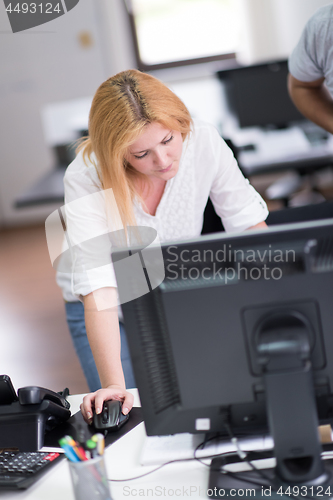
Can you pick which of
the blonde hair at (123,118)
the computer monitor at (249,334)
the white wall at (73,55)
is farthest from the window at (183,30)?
the computer monitor at (249,334)

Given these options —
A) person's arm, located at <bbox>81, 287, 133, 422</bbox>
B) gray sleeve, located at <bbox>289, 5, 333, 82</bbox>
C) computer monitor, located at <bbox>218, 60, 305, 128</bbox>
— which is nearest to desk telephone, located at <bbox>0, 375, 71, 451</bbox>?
person's arm, located at <bbox>81, 287, 133, 422</bbox>

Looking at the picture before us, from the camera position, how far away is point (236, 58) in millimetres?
5031

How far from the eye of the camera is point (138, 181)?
142 centimetres

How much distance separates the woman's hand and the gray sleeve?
122 cm

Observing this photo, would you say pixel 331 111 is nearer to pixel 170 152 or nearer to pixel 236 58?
pixel 170 152

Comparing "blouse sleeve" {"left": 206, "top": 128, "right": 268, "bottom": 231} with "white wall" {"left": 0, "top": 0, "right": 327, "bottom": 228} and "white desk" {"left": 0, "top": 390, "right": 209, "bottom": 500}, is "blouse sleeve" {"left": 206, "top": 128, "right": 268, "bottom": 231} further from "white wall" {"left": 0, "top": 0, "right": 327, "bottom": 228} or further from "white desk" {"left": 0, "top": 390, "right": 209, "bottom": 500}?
"white wall" {"left": 0, "top": 0, "right": 327, "bottom": 228}

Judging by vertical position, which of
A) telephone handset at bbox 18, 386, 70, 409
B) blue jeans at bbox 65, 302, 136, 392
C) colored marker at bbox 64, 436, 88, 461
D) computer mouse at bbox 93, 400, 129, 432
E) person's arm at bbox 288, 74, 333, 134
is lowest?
blue jeans at bbox 65, 302, 136, 392

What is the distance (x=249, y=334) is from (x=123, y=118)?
23.1 inches

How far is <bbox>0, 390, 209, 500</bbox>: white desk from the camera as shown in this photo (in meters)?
0.91

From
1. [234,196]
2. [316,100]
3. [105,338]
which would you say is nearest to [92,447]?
[105,338]

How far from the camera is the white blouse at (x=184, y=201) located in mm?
1315

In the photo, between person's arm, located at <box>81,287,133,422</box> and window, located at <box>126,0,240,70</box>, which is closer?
person's arm, located at <box>81,287,133,422</box>

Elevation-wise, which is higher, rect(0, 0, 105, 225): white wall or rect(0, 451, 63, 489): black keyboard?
rect(0, 0, 105, 225): white wall

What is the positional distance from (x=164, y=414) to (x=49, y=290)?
10.3ft
